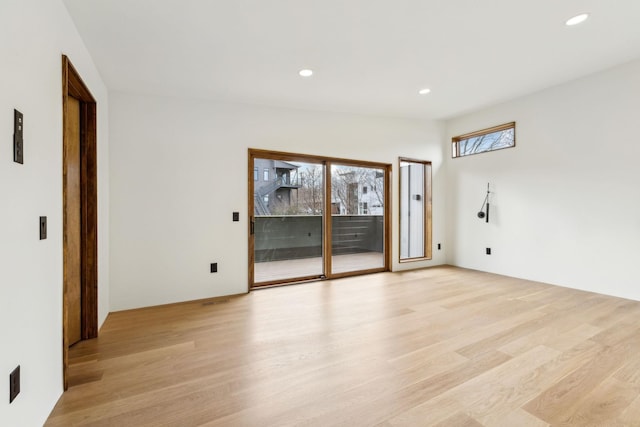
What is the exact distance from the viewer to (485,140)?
15.7 feet

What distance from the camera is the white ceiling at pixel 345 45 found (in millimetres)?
2141

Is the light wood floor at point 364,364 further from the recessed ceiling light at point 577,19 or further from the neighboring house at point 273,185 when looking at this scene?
the recessed ceiling light at point 577,19

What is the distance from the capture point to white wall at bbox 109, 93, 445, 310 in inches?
126

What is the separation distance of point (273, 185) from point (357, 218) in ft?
5.02

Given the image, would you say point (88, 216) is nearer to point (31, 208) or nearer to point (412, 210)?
point (31, 208)

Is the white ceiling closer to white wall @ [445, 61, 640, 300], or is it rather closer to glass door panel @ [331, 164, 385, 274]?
white wall @ [445, 61, 640, 300]

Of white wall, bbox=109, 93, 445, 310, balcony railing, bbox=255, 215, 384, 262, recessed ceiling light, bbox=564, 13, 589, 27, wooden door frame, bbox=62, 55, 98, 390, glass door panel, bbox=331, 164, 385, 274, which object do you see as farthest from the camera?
glass door panel, bbox=331, 164, 385, 274

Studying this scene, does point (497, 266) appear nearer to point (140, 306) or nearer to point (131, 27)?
point (140, 306)

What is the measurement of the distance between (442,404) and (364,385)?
432 mm

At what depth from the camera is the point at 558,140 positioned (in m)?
3.86

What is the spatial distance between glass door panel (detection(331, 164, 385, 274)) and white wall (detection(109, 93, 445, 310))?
83 cm

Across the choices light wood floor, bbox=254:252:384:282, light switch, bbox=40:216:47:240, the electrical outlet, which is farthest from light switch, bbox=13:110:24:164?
light wood floor, bbox=254:252:384:282

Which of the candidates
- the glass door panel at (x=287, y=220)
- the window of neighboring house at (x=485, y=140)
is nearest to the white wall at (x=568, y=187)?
the window of neighboring house at (x=485, y=140)

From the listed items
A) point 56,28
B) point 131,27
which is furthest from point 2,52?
point 131,27
